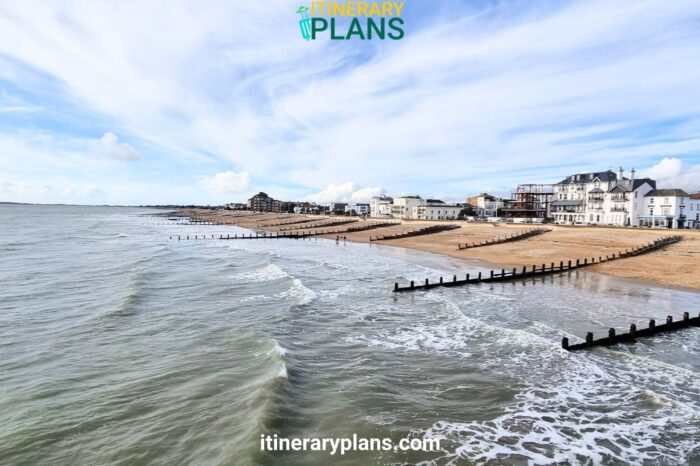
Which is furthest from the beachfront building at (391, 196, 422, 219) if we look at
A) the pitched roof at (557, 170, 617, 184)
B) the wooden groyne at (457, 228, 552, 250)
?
the wooden groyne at (457, 228, 552, 250)

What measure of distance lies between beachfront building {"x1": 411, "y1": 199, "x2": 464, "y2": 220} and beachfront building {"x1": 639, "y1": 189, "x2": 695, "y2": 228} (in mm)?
54980

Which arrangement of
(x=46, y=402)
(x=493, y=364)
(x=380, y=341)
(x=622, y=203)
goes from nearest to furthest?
1. (x=46, y=402)
2. (x=493, y=364)
3. (x=380, y=341)
4. (x=622, y=203)

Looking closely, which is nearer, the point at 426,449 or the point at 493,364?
the point at 426,449

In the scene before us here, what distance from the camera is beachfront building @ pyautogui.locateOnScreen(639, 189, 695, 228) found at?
75.4 metres

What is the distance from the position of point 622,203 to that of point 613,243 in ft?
133

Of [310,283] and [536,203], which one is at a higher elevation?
[536,203]

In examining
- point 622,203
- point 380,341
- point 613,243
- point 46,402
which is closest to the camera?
point 46,402

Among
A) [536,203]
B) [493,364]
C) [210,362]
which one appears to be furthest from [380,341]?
[536,203]

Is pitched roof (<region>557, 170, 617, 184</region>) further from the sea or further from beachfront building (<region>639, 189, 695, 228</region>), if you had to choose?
the sea

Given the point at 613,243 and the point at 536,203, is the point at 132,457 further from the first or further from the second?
the point at 536,203

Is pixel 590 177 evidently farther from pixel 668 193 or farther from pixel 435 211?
pixel 435 211

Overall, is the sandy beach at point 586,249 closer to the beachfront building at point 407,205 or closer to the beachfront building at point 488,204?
the beachfront building at point 407,205

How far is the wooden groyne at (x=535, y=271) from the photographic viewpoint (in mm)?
29688

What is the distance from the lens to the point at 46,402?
12.0m
